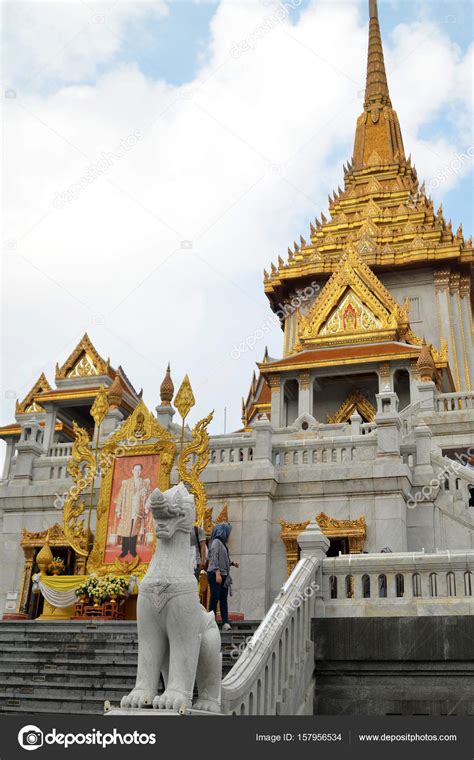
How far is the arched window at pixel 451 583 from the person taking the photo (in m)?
10.7

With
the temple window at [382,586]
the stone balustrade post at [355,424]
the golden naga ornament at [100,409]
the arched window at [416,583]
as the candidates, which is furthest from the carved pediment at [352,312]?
the arched window at [416,583]

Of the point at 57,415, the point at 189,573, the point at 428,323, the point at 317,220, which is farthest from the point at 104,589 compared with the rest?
the point at 317,220

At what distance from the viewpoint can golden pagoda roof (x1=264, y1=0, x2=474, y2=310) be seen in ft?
120

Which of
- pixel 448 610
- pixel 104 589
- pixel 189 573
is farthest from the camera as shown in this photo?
pixel 104 589

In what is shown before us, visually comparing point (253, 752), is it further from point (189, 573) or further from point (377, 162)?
point (377, 162)

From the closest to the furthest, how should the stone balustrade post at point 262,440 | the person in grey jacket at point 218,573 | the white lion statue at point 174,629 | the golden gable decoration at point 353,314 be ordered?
the white lion statue at point 174,629 < the person in grey jacket at point 218,573 < the stone balustrade post at point 262,440 < the golden gable decoration at point 353,314

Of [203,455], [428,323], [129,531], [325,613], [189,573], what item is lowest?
[189,573]

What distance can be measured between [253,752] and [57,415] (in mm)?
28419

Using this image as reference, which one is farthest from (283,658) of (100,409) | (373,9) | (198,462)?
(373,9)

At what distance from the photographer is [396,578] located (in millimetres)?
11031

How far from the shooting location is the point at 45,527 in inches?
736

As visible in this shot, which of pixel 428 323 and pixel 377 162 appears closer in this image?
pixel 428 323

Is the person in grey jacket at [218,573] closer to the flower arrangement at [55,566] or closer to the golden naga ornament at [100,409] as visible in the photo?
the flower arrangement at [55,566]

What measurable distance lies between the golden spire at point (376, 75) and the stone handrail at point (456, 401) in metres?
27.5
